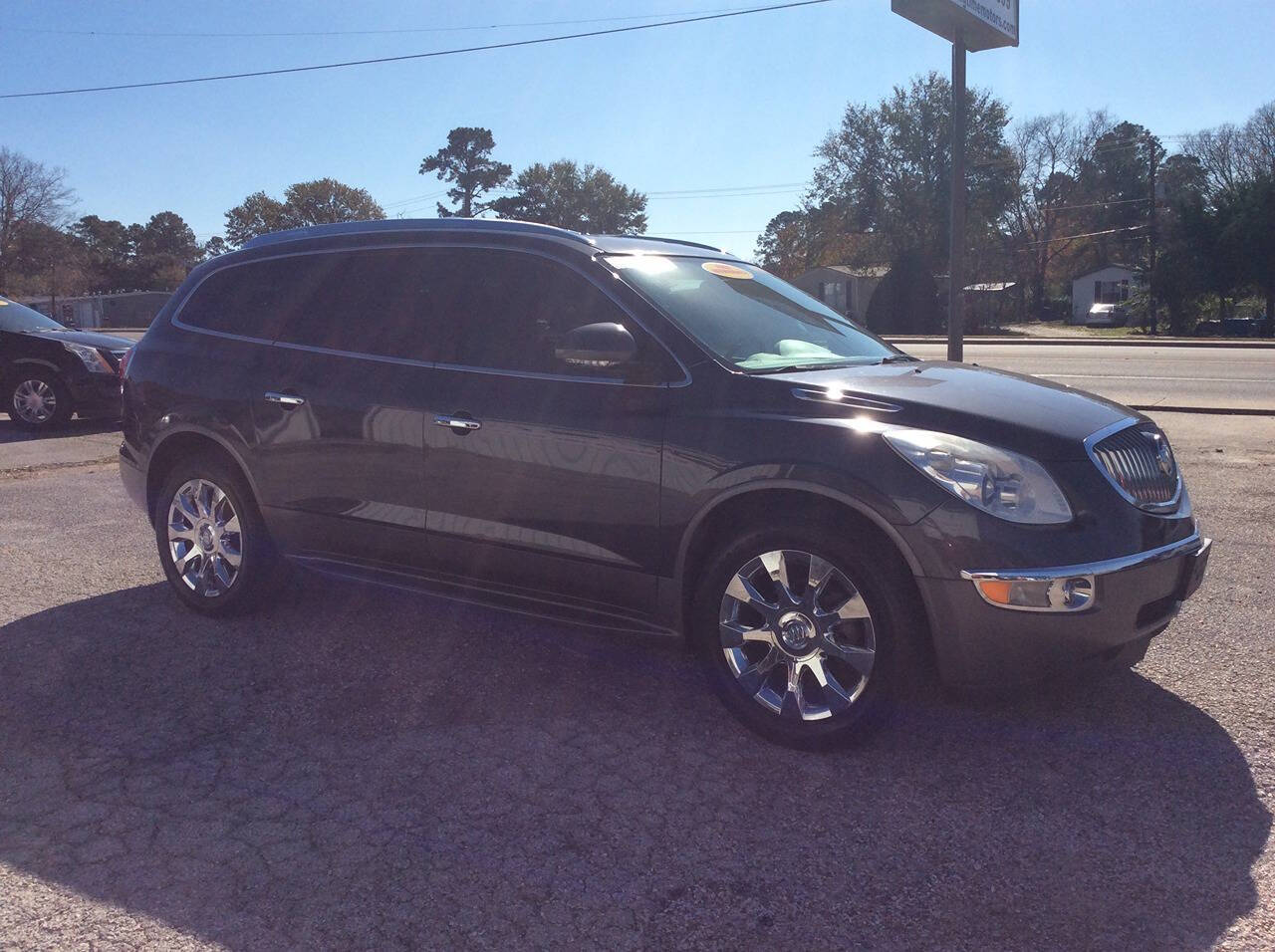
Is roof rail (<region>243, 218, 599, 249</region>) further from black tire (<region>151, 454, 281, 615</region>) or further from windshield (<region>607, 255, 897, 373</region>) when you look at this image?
black tire (<region>151, 454, 281, 615</region>)

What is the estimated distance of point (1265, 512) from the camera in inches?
288

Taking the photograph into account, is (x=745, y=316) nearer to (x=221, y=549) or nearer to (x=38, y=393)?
(x=221, y=549)

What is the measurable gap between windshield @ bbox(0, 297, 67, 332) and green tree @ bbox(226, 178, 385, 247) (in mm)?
64174

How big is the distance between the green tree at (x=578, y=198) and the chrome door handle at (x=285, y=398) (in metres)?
82.0

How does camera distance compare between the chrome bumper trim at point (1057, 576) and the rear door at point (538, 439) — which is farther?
the rear door at point (538, 439)

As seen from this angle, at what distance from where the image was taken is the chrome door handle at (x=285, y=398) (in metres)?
4.91

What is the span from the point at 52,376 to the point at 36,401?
0.34m

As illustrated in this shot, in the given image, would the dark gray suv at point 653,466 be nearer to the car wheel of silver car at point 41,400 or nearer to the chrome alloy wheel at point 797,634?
the chrome alloy wheel at point 797,634

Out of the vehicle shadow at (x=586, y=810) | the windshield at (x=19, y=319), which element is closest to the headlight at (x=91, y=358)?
the windshield at (x=19, y=319)

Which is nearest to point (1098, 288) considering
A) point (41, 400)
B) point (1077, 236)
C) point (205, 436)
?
point (1077, 236)

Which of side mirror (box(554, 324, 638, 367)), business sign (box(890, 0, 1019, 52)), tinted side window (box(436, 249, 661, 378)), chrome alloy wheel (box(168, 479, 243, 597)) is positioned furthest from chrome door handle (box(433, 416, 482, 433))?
business sign (box(890, 0, 1019, 52))

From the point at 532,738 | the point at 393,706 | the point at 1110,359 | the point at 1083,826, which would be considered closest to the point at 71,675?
the point at 393,706

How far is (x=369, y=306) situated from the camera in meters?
4.93

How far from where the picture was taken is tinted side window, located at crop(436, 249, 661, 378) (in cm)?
433
